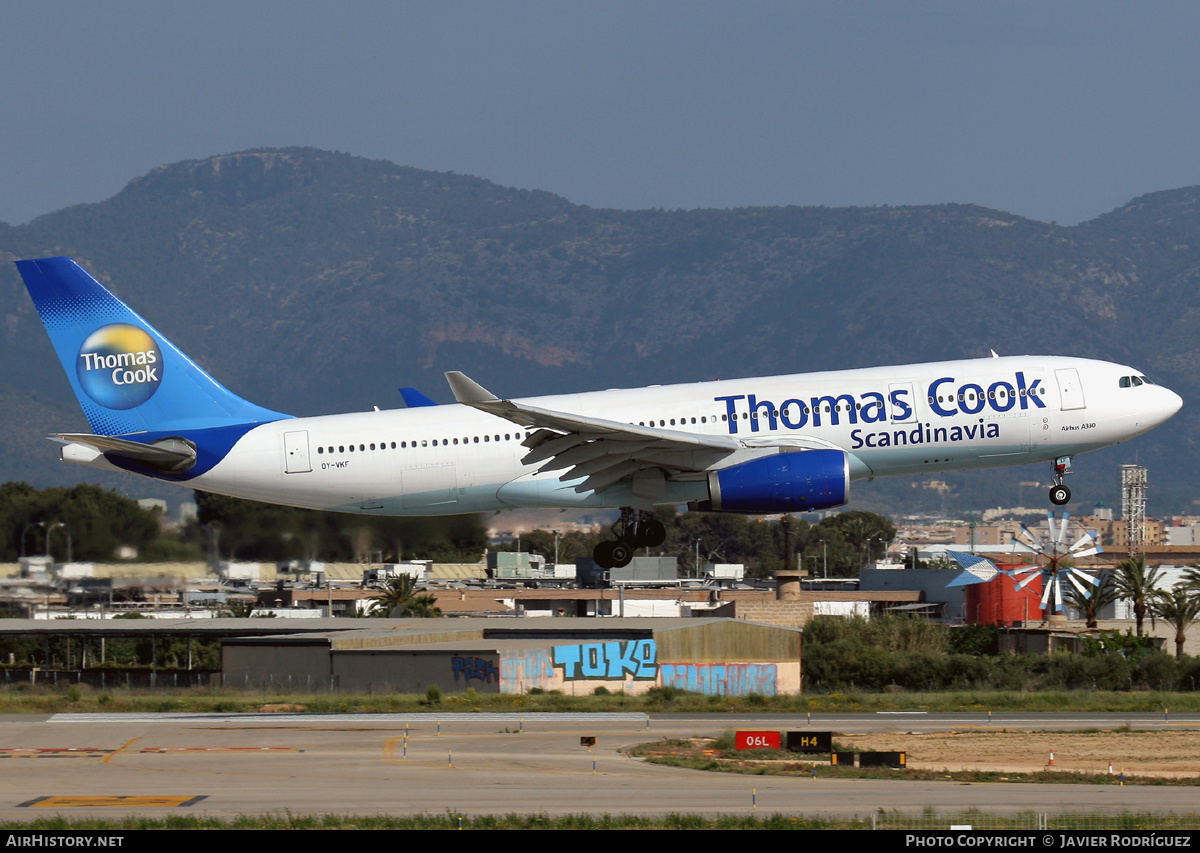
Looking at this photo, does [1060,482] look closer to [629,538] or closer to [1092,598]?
[629,538]

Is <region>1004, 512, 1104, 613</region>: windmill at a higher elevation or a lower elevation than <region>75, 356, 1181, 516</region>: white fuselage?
lower

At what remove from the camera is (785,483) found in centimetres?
3631

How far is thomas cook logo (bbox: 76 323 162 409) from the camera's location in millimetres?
39594

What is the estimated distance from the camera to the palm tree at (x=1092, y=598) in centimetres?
9238

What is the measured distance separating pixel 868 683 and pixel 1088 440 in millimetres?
27120

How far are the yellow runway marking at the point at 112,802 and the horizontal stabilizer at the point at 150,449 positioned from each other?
35.4ft

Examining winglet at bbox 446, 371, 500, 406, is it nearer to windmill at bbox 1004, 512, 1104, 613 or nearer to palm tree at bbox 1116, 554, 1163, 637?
palm tree at bbox 1116, 554, 1163, 637

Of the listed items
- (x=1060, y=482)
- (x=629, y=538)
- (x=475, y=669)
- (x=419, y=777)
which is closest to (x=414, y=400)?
(x=629, y=538)

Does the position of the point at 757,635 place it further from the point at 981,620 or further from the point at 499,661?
the point at 981,620

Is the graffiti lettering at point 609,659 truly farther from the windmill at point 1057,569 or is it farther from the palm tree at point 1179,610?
the windmill at point 1057,569

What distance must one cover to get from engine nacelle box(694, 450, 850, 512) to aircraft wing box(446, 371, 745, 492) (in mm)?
670

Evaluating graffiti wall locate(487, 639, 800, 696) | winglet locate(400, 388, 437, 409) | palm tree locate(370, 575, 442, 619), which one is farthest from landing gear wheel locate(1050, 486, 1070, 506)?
palm tree locate(370, 575, 442, 619)

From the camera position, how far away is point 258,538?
4397cm

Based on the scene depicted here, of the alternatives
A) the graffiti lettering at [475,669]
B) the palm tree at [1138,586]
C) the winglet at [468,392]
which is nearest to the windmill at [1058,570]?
the palm tree at [1138,586]
